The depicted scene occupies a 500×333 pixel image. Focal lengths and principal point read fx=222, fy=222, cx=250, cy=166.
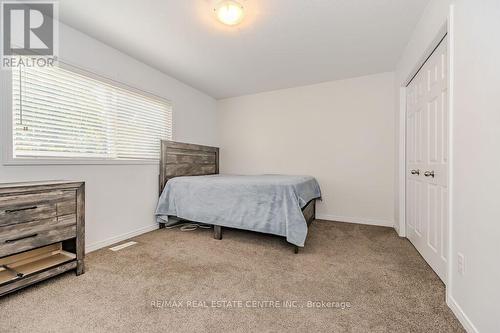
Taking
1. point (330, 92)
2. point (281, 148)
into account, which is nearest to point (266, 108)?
point (281, 148)

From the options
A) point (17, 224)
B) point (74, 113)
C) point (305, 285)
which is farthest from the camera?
point (74, 113)

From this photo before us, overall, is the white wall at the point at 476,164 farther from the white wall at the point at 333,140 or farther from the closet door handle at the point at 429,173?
the white wall at the point at 333,140

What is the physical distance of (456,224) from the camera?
4.56ft

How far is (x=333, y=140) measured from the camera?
3.70 m

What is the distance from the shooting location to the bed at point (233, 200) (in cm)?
236

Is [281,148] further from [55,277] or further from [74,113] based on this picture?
[55,277]

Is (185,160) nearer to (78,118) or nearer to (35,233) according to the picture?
(78,118)

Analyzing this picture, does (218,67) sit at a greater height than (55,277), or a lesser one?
greater

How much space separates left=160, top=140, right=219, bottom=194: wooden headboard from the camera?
323 centimetres

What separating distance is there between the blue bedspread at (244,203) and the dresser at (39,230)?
1.27 meters

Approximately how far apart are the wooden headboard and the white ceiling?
3.68ft

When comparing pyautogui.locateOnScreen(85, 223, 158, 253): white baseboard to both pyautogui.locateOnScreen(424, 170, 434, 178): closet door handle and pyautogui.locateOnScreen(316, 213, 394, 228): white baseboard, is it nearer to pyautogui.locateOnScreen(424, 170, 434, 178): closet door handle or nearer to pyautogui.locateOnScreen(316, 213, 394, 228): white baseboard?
pyautogui.locateOnScreen(316, 213, 394, 228): white baseboard

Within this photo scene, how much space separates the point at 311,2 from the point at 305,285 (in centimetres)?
229
